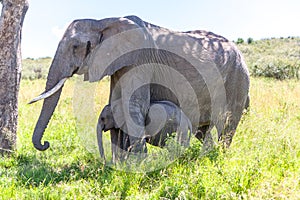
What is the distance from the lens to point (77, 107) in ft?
23.4

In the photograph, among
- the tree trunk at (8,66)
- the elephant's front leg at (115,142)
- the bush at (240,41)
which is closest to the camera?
the elephant's front leg at (115,142)

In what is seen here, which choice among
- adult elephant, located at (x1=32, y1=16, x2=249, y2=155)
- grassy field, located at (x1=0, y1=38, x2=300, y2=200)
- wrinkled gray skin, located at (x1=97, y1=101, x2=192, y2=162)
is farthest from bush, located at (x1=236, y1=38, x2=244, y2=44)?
wrinkled gray skin, located at (x1=97, y1=101, x2=192, y2=162)

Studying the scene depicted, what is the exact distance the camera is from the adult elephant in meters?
4.22

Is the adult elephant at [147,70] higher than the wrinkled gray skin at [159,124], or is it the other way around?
the adult elephant at [147,70]

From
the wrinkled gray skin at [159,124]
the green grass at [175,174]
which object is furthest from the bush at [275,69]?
the wrinkled gray skin at [159,124]

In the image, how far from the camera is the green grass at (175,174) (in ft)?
11.2

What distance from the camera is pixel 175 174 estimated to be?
370 centimetres

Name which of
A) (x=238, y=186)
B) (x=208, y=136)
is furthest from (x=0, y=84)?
(x=238, y=186)

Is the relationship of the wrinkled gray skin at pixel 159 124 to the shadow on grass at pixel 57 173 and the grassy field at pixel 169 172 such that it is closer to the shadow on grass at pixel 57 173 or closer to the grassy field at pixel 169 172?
the grassy field at pixel 169 172

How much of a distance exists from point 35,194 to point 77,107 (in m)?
3.79

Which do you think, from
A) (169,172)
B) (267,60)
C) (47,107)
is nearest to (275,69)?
(267,60)

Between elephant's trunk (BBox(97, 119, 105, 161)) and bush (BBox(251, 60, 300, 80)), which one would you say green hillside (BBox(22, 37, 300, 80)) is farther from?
elephant's trunk (BBox(97, 119, 105, 161))

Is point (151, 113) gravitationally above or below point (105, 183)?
above

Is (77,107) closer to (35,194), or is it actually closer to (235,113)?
(235,113)
